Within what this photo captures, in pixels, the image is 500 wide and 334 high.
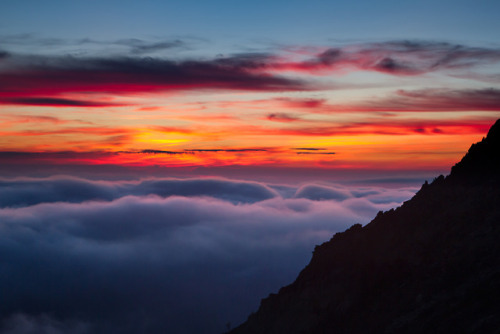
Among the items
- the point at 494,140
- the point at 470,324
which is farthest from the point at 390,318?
the point at 494,140

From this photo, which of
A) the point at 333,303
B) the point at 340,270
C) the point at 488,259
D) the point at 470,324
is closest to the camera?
the point at 470,324

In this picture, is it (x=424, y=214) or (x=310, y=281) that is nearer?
(x=424, y=214)

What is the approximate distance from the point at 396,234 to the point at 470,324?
13754mm

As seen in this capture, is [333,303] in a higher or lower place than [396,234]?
lower

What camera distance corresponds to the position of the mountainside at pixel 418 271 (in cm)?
2579

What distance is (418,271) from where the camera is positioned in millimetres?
30922

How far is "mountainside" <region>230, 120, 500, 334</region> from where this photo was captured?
1016 inches

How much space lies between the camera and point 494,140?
36.2m

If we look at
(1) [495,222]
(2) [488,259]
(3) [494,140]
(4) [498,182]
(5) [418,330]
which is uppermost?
(3) [494,140]

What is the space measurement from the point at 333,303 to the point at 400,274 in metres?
6.02

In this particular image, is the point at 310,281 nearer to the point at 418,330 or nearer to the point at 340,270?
the point at 340,270

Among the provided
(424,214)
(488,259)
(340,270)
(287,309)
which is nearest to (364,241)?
(340,270)

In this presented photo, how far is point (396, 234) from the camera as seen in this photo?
3628 centimetres

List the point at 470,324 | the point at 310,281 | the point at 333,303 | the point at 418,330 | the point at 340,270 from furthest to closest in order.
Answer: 1. the point at 310,281
2. the point at 340,270
3. the point at 333,303
4. the point at 418,330
5. the point at 470,324
